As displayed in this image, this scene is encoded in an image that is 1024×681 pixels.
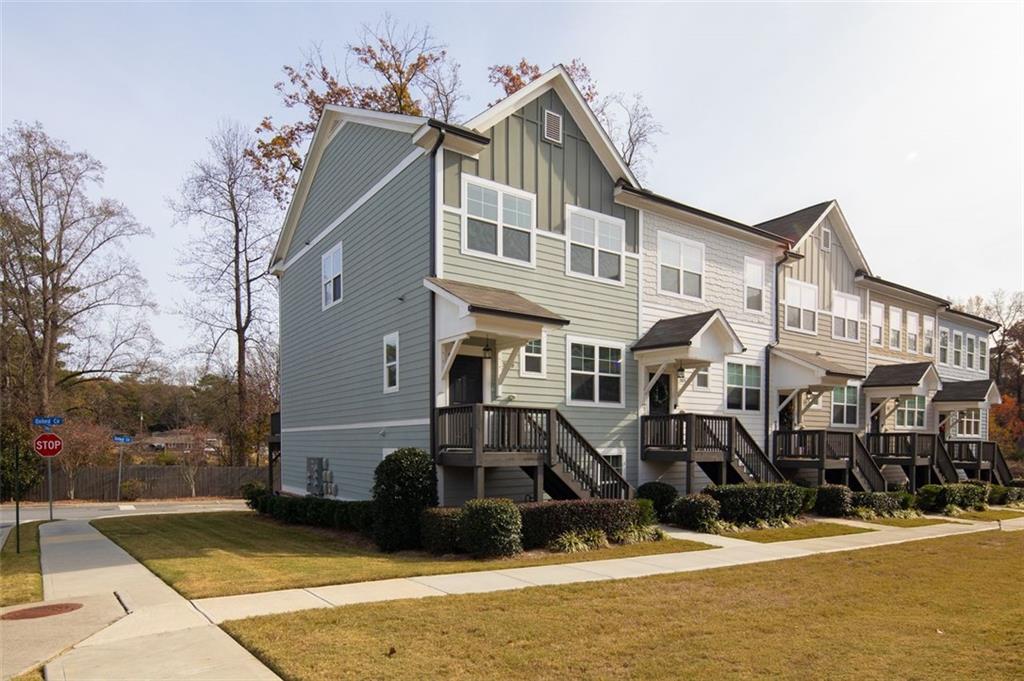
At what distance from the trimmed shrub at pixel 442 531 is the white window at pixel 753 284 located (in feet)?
40.7

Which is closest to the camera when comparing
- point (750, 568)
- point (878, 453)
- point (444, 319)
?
point (750, 568)

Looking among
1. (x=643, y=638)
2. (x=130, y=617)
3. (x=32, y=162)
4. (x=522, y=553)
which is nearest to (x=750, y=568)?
(x=522, y=553)

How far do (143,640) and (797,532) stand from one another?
1335cm

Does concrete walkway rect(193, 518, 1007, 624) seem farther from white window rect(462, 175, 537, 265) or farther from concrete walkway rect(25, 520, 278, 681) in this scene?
white window rect(462, 175, 537, 265)

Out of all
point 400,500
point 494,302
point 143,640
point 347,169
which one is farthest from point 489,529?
point 347,169

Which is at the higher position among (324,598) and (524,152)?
(524,152)

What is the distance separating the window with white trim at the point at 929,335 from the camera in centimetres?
2905

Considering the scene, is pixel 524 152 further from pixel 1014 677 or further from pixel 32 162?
pixel 32 162

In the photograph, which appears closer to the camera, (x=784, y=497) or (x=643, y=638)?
(x=643, y=638)

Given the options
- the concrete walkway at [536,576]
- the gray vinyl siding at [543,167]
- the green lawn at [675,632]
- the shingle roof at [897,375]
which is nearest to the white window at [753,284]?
the gray vinyl siding at [543,167]

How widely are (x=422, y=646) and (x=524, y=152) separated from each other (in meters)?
11.7

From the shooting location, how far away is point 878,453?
23.9 meters

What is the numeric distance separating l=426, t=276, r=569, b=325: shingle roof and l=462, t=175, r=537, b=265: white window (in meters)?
0.98

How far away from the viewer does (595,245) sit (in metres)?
16.8
